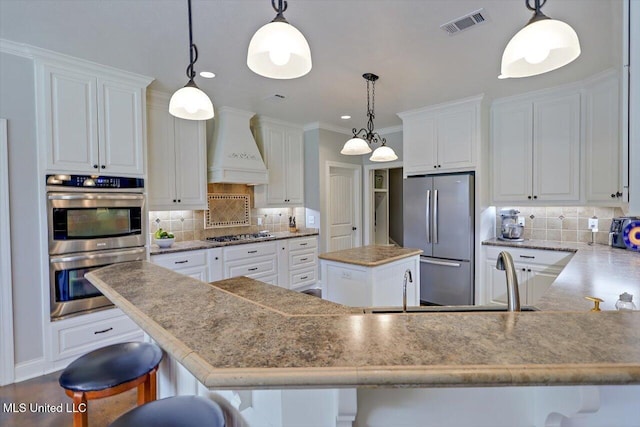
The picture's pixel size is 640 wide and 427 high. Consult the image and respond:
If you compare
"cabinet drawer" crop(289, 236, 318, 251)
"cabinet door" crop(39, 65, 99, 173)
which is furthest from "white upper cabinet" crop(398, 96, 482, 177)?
"cabinet door" crop(39, 65, 99, 173)

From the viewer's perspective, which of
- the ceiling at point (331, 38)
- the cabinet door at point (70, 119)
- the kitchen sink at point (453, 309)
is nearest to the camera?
the kitchen sink at point (453, 309)

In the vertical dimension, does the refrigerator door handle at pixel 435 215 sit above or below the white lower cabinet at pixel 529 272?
above

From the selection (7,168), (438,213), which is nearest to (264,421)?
(7,168)

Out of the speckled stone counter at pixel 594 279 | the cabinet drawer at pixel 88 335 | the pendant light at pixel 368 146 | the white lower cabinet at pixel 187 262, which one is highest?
the pendant light at pixel 368 146

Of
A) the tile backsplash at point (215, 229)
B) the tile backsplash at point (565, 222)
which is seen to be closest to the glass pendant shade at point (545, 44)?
the tile backsplash at point (565, 222)

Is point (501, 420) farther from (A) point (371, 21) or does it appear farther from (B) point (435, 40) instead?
(B) point (435, 40)

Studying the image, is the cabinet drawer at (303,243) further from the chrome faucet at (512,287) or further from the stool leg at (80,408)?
the chrome faucet at (512,287)

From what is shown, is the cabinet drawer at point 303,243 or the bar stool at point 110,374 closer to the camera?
the bar stool at point 110,374

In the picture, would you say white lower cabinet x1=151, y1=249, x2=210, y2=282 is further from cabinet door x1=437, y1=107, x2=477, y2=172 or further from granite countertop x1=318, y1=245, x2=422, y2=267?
cabinet door x1=437, y1=107, x2=477, y2=172

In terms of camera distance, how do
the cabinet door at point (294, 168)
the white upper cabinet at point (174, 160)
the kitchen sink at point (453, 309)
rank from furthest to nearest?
the cabinet door at point (294, 168) < the white upper cabinet at point (174, 160) < the kitchen sink at point (453, 309)

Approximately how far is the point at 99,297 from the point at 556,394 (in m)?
3.23

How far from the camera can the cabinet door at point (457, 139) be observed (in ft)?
12.1

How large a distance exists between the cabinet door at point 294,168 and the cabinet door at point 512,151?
108 inches

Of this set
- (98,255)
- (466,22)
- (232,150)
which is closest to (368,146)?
(466,22)
